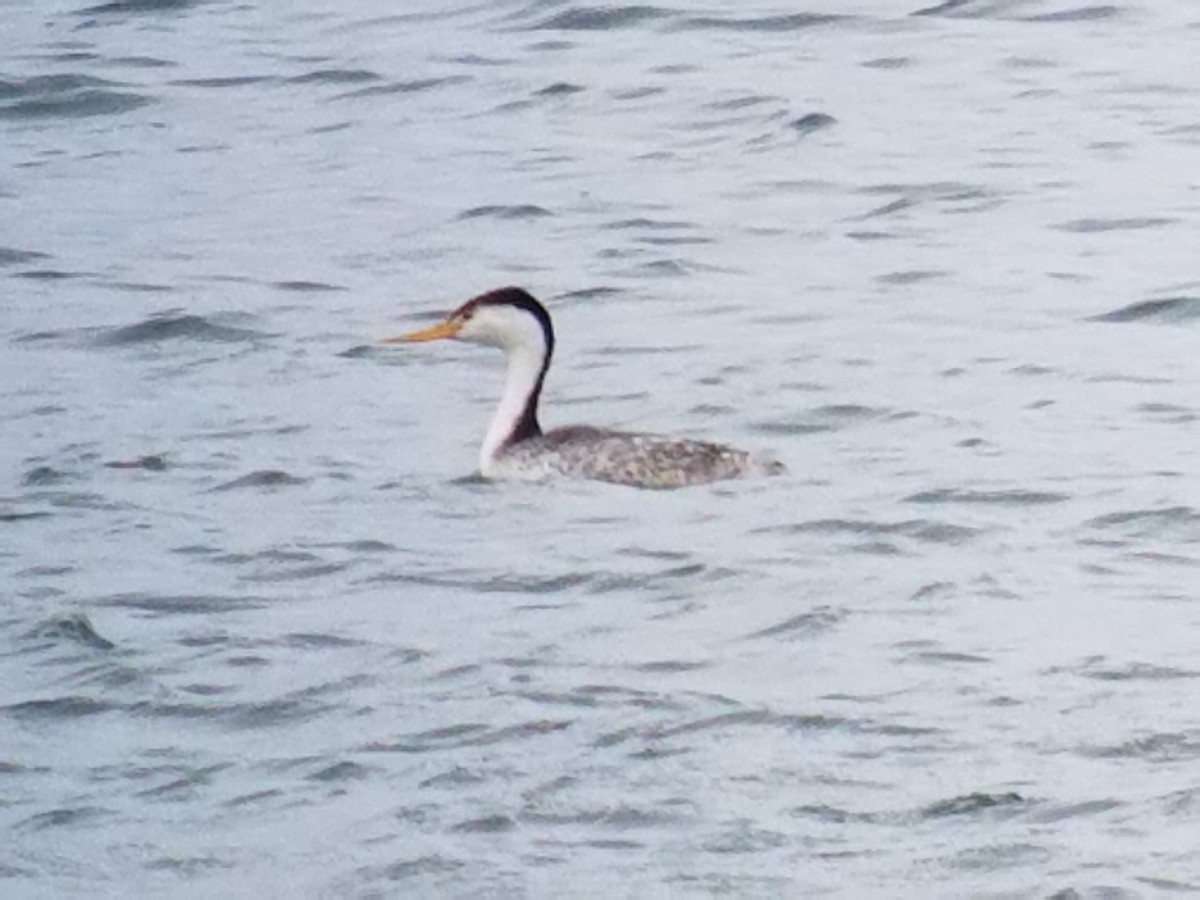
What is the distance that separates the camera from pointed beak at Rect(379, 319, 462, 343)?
15547 mm

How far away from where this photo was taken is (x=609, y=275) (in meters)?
18.2

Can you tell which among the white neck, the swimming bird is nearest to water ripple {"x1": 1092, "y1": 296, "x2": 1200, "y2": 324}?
the swimming bird

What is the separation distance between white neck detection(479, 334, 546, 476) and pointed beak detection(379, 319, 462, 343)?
24 centimetres

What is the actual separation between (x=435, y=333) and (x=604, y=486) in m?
1.36

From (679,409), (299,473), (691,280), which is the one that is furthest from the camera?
(691,280)

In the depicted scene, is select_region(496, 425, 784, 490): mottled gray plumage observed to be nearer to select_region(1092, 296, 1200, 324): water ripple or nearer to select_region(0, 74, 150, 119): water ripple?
select_region(1092, 296, 1200, 324): water ripple

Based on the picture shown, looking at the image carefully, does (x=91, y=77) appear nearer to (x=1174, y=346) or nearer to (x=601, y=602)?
(x=1174, y=346)

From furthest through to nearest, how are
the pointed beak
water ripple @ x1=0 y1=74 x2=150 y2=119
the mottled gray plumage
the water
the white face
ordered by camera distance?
water ripple @ x1=0 y1=74 x2=150 y2=119
the pointed beak
the white face
the mottled gray plumage
the water

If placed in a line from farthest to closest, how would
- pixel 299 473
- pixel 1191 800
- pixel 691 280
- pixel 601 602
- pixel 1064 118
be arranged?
pixel 1064 118 < pixel 691 280 < pixel 299 473 < pixel 601 602 < pixel 1191 800

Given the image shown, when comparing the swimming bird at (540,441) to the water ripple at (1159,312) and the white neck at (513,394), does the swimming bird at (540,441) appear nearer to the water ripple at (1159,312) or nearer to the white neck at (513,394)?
the white neck at (513,394)

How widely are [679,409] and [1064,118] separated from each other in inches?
255

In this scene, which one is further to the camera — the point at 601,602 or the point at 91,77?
the point at 91,77

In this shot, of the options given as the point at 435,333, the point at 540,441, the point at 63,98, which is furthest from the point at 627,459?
the point at 63,98

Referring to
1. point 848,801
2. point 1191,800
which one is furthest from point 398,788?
point 1191,800
